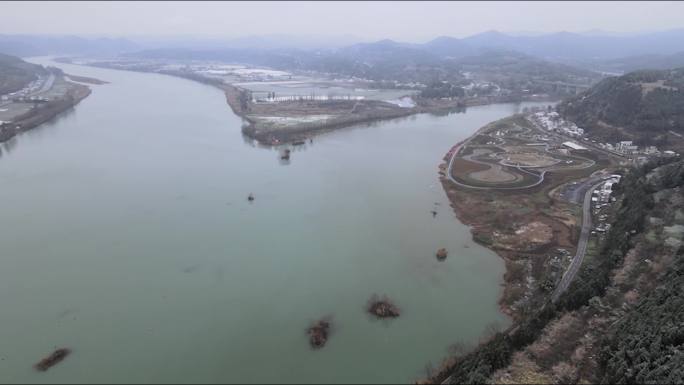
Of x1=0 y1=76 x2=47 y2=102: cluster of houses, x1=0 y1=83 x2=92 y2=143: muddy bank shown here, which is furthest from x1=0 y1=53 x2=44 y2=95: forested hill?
x1=0 y1=83 x2=92 y2=143: muddy bank

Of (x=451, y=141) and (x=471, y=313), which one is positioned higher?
(x=451, y=141)

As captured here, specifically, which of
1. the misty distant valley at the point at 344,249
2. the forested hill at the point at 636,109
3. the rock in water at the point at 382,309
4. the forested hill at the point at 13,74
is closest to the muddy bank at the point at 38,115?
the misty distant valley at the point at 344,249

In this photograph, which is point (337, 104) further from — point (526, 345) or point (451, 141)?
point (526, 345)

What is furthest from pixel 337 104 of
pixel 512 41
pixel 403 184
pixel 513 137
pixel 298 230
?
pixel 512 41

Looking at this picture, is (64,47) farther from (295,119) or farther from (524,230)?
(524,230)

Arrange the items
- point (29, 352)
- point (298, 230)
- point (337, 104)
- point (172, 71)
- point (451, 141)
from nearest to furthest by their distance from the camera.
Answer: point (29, 352) → point (298, 230) → point (451, 141) → point (337, 104) → point (172, 71)

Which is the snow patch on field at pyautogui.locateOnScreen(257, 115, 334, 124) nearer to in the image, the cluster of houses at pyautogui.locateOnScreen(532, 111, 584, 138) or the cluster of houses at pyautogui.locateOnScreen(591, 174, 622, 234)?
the cluster of houses at pyautogui.locateOnScreen(532, 111, 584, 138)
